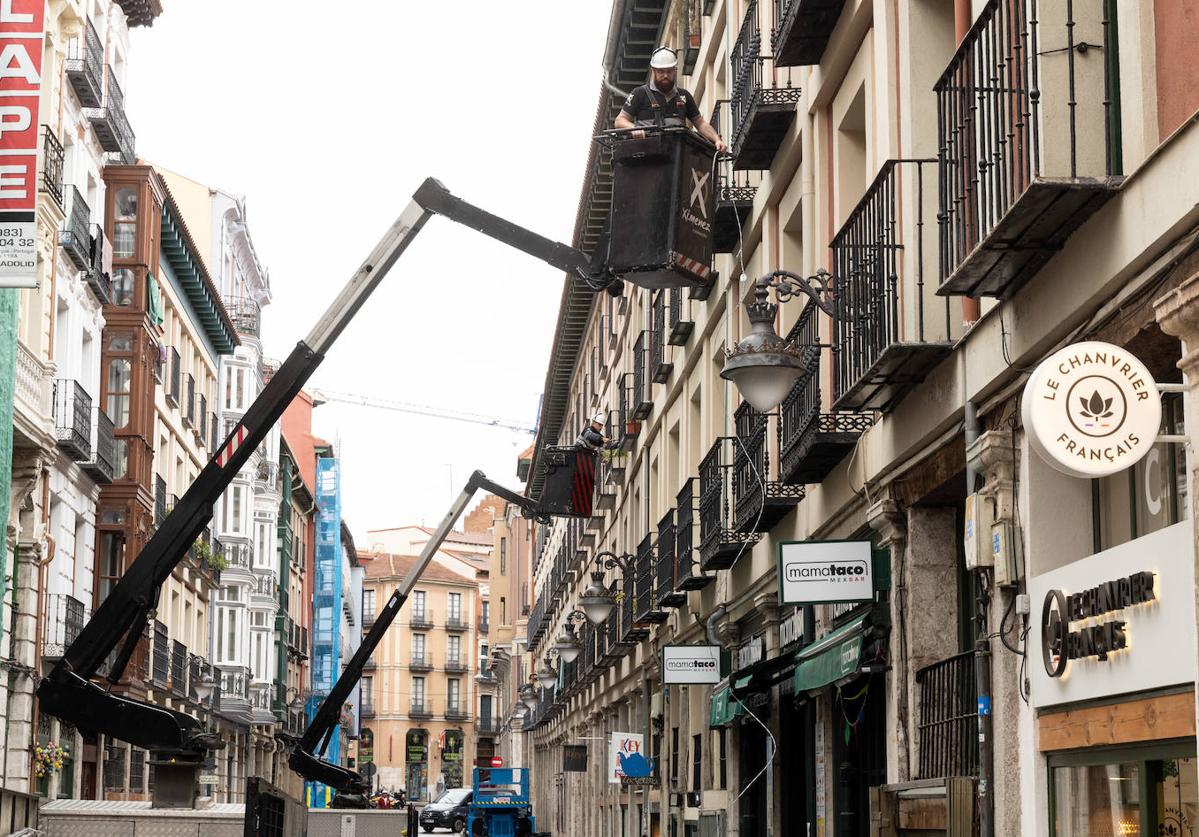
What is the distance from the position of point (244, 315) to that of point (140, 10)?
23.1 metres

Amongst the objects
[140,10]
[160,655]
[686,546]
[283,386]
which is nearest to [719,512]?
[686,546]

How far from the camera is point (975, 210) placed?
31.9 ft

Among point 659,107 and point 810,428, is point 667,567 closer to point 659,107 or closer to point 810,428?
point 810,428

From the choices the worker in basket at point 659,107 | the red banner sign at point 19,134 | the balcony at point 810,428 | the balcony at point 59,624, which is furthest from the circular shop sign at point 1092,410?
the balcony at point 59,624

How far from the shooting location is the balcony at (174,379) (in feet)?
148

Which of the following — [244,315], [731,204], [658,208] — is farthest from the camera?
[244,315]

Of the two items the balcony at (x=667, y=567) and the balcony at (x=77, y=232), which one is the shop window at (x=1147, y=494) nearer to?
the balcony at (x=667, y=567)

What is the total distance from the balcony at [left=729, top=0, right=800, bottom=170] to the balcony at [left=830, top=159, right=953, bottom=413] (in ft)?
13.3

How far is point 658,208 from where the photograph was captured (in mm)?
13195

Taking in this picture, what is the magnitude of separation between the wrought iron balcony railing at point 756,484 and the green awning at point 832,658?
1501mm

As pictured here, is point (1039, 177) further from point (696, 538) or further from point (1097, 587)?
point (696, 538)

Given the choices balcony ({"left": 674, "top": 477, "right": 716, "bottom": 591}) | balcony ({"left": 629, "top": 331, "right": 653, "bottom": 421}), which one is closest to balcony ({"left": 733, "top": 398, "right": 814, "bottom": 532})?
balcony ({"left": 674, "top": 477, "right": 716, "bottom": 591})

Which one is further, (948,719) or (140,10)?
(140,10)

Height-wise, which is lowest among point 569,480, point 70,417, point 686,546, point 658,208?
point 686,546
